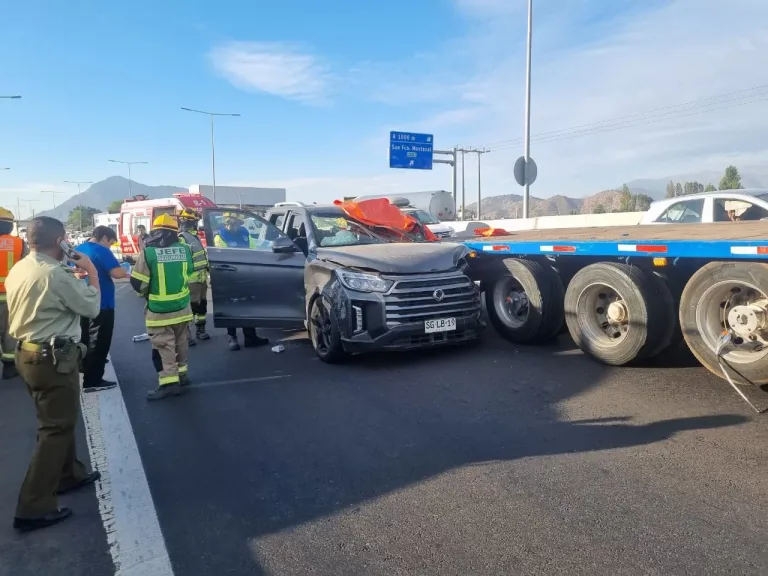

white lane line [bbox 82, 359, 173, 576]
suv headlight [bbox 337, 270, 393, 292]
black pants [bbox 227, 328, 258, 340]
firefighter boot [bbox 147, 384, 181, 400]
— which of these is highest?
suv headlight [bbox 337, 270, 393, 292]

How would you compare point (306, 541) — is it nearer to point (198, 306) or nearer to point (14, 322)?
point (14, 322)

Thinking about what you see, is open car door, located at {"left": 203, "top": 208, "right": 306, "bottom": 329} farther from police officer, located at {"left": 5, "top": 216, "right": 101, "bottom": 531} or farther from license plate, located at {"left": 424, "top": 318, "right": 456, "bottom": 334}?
police officer, located at {"left": 5, "top": 216, "right": 101, "bottom": 531}

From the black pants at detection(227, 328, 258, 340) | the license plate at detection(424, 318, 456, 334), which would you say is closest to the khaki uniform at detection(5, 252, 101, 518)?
the license plate at detection(424, 318, 456, 334)

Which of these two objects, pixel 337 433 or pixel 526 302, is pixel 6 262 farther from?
pixel 526 302

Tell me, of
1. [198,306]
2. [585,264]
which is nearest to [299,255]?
[198,306]

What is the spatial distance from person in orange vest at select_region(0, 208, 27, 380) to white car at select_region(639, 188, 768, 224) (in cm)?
899

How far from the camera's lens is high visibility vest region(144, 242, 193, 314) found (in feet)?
19.3

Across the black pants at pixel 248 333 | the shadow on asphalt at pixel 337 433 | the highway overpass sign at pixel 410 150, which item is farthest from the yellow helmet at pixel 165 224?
the highway overpass sign at pixel 410 150

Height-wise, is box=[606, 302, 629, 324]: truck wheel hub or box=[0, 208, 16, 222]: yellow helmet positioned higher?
box=[0, 208, 16, 222]: yellow helmet

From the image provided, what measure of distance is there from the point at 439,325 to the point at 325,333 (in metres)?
1.29

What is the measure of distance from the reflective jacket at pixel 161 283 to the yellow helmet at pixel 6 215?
7.44 feet

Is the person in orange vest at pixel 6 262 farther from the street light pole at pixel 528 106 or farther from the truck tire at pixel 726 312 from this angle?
the street light pole at pixel 528 106

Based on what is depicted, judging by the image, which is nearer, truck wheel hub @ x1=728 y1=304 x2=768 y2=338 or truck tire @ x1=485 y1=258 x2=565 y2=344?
truck wheel hub @ x1=728 y1=304 x2=768 y2=338

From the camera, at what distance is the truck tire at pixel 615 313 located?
558cm
